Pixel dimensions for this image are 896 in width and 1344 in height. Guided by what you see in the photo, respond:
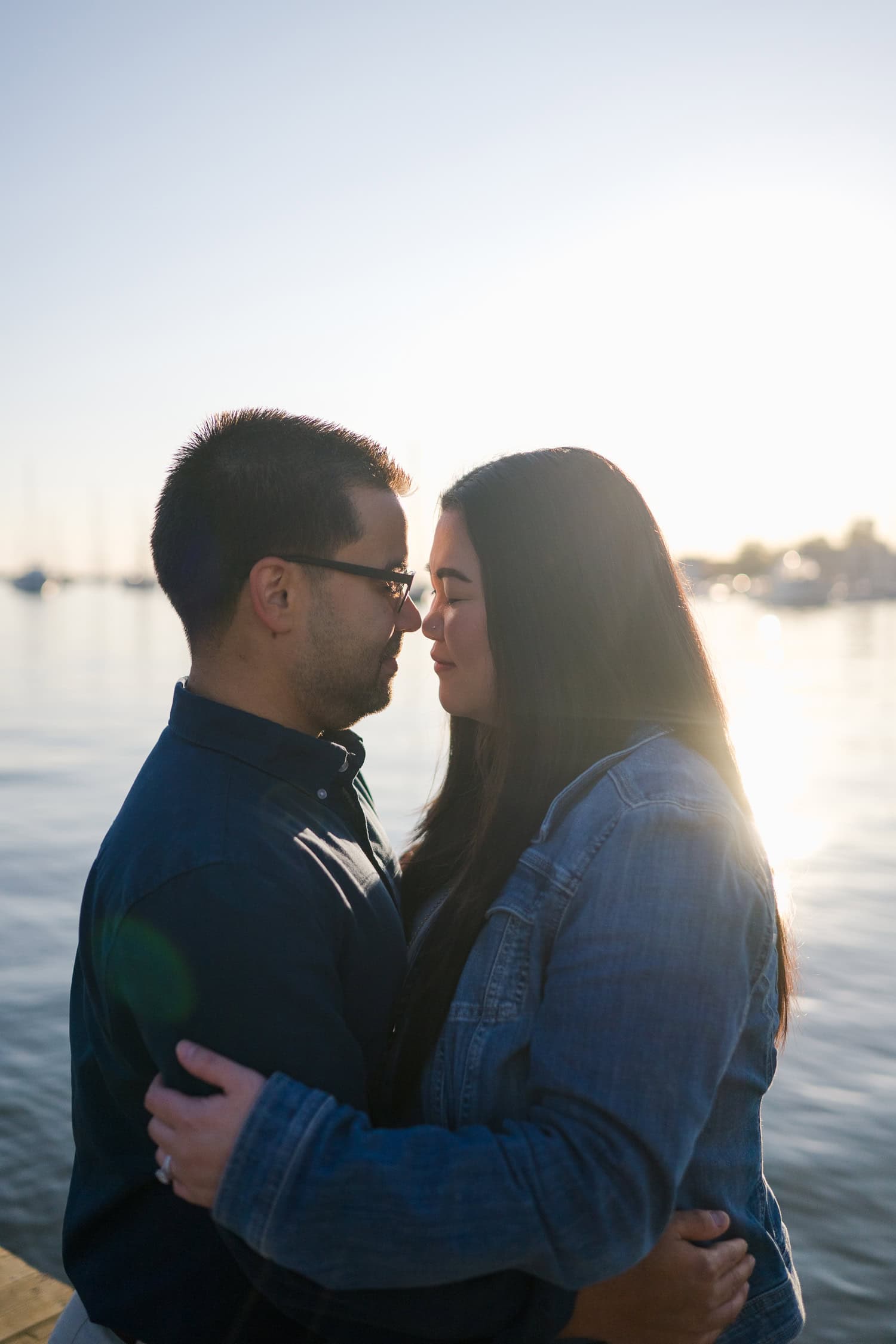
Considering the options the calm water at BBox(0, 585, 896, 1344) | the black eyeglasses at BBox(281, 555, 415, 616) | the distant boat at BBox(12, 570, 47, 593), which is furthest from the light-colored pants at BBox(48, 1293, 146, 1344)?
the distant boat at BBox(12, 570, 47, 593)

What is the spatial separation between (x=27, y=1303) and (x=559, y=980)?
2507mm

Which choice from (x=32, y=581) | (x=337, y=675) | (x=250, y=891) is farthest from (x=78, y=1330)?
(x=32, y=581)

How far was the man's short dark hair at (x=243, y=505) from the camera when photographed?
2.53 meters

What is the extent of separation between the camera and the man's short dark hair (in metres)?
2.53

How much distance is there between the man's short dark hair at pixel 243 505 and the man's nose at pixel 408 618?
28 centimetres

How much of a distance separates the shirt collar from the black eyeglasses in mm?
408

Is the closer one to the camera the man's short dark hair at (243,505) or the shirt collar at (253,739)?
the shirt collar at (253,739)

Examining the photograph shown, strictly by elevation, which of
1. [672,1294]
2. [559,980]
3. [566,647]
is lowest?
[672,1294]

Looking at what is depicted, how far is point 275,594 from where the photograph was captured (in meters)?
2.53

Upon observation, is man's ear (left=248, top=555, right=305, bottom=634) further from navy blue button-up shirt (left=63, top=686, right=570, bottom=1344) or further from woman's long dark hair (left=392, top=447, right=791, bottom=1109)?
woman's long dark hair (left=392, top=447, right=791, bottom=1109)

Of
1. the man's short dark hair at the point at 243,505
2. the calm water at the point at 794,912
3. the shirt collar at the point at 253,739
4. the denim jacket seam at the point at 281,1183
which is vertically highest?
the man's short dark hair at the point at 243,505

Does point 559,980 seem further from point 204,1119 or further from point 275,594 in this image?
point 275,594

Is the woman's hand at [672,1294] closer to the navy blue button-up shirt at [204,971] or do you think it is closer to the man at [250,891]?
the man at [250,891]

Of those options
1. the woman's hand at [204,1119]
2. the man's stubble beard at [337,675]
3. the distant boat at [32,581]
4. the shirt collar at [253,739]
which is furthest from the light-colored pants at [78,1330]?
the distant boat at [32,581]
